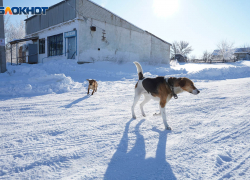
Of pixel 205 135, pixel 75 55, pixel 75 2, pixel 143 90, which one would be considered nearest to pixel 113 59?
pixel 75 55

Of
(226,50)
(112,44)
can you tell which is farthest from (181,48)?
(112,44)

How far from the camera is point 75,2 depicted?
54.6 ft

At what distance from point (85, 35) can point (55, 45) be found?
5418 millimetres

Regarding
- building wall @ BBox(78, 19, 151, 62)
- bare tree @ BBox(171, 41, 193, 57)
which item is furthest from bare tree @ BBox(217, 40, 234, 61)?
building wall @ BBox(78, 19, 151, 62)

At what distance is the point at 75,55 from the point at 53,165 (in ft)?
55.3

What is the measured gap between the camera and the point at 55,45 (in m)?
21.0

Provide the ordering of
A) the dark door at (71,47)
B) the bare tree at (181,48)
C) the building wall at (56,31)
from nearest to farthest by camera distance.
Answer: the building wall at (56,31)
the dark door at (71,47)
the bare tree at (181,48)

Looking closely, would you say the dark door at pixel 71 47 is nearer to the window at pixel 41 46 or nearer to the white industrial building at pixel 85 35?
the white industrial building at pixel 85 35

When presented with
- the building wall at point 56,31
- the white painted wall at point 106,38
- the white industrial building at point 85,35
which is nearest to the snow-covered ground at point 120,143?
the white painted wall at point 106,38

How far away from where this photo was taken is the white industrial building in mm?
17562

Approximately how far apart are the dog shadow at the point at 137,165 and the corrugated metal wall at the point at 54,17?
17.6 m

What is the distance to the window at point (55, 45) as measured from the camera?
20125 mm

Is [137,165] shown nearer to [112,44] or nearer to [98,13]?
[98,13]

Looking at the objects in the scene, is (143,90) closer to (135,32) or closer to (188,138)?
(188,138)
